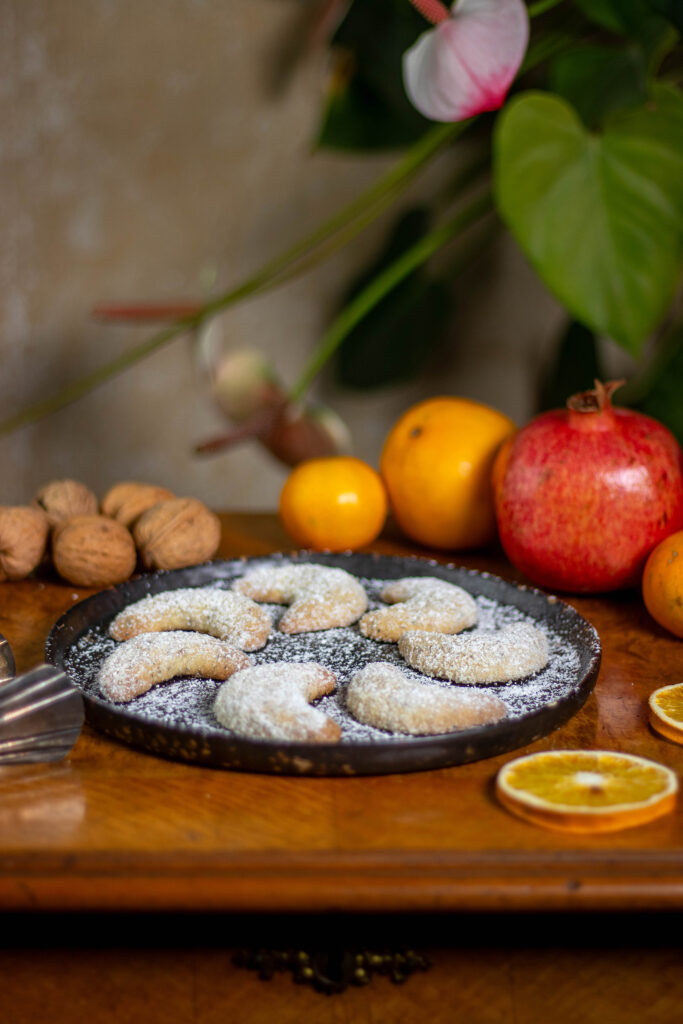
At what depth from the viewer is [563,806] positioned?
50cm

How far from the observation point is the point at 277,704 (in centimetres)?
58

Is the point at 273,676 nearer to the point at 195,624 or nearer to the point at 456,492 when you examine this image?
the point at 195,624

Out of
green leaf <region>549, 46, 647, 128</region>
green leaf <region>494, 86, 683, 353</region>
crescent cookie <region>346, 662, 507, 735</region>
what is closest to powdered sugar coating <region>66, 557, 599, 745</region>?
crescent cookie <region>346, 662, 507, 735</region>

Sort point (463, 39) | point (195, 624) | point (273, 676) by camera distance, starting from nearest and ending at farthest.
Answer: point (273, 676) → point (195, 624) → point (463, 39)

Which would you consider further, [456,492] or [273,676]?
[456,492]

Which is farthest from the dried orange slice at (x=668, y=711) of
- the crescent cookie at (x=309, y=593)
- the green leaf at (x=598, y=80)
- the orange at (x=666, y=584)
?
the green leaf at (x=598, y=80)

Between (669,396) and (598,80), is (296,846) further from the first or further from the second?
(598,80)

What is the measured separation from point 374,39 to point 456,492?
0.64 meters

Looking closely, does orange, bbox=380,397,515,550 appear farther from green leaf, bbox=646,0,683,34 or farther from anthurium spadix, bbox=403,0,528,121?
green leaf, bbox=646,0,683,34

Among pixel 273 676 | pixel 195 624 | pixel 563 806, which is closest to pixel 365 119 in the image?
pixel 195 624

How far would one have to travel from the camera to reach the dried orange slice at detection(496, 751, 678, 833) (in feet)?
1.65

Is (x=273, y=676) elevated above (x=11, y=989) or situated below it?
above

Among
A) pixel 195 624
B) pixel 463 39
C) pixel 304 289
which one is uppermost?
→ pixel 463 39

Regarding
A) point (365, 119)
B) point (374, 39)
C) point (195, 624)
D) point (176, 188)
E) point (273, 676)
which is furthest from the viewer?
point (176, 188)
